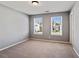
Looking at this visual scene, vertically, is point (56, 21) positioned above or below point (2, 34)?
above

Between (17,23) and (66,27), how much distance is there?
3.49 meters

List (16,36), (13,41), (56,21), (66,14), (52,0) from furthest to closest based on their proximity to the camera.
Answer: (56,21)
(66,14)
(16,36)
(13,41)
(52,0)

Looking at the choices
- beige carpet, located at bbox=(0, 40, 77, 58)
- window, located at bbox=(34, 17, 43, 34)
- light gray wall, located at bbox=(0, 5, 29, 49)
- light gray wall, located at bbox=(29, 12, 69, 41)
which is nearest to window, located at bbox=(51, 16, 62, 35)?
light gray wall, located at bbox=(29, 12, 69, 41)

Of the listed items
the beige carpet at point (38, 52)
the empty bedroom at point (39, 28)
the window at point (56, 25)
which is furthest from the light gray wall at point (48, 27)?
the beige carpet at point (38, 52)

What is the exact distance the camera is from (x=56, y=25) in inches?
222

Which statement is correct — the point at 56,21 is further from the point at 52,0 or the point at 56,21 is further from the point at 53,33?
the point at 52,0

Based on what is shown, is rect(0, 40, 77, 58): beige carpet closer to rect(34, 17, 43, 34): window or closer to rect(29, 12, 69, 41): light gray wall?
rect(29, 12, 69, 41): light gray wall

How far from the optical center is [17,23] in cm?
471

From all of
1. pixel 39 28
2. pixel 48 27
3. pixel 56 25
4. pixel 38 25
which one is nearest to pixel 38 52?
pixel 48 27

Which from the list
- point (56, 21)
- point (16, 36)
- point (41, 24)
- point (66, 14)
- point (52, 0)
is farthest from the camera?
A: point (41, 24)

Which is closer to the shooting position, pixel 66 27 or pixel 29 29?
pixel 66 27

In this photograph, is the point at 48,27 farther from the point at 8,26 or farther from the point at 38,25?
the point at 8,26

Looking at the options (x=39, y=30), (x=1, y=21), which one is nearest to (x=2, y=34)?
(x=1, y=21)

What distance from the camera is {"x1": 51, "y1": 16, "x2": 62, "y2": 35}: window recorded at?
5457 millimetres
